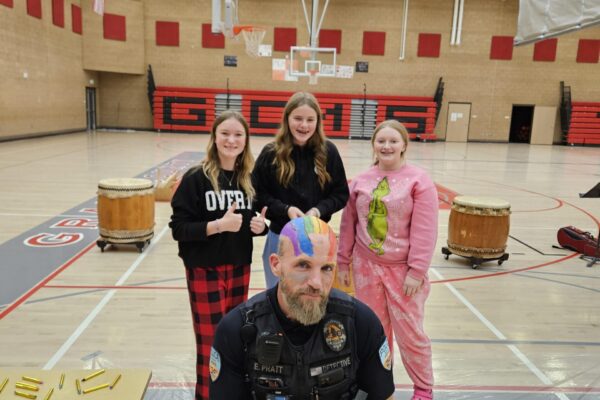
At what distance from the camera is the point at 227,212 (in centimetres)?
249

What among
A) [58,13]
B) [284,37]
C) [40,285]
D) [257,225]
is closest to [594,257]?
[257,225]

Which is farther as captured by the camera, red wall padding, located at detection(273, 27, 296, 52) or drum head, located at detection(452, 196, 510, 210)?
red wall padding, located at detection(273, 27, 296, 52)

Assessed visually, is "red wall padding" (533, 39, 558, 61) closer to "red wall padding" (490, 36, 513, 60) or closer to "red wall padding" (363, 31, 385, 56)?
"red wall padding" (490, 36, 513, 60)

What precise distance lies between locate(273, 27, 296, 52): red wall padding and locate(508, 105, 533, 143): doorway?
45.2ft

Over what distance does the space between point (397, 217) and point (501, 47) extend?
85.4 ft

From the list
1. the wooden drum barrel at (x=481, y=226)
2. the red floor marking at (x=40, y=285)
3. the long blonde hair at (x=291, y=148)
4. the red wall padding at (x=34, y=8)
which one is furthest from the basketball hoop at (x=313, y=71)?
the long blonde hair at (x=291, y=148)

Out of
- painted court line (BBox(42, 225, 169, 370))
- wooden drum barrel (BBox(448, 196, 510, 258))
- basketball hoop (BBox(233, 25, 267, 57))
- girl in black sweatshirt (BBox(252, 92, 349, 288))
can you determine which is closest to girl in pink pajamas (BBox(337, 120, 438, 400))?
girl in black sweatshirt (BBox(252, 92, 349, 288))

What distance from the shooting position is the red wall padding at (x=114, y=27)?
23734 mm

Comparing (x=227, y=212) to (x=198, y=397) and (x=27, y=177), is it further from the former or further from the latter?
(x=27, y=177)

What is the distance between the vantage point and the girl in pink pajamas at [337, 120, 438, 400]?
273cm

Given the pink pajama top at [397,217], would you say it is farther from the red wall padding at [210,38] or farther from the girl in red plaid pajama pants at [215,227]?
the red wall padding at [210,38]

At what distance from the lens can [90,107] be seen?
25438 mm

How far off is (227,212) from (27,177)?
1023 cm

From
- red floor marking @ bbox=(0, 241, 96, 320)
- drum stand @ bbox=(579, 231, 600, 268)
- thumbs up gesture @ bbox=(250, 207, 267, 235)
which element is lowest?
red floor marking @ bbox=(0, 241, 96, 320)
